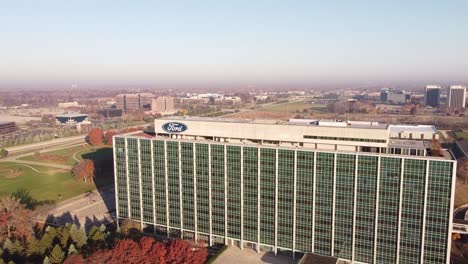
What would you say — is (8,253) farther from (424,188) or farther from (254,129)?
(424,188)

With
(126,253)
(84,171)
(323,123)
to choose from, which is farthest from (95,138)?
(323,123)

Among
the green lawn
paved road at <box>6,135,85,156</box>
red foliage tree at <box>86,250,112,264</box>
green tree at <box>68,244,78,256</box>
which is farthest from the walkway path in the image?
red foliage tree at <box>86,250,112,264</box>

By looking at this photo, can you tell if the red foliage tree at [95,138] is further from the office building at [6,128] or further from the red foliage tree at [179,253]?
the red foliage tree at [179,253]

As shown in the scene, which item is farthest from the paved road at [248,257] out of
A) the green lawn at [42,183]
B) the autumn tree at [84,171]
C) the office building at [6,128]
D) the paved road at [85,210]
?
the office building at [6,128]

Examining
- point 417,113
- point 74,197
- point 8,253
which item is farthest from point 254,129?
point 417,113

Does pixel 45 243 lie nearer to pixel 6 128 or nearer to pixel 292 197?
pixel 292 197
